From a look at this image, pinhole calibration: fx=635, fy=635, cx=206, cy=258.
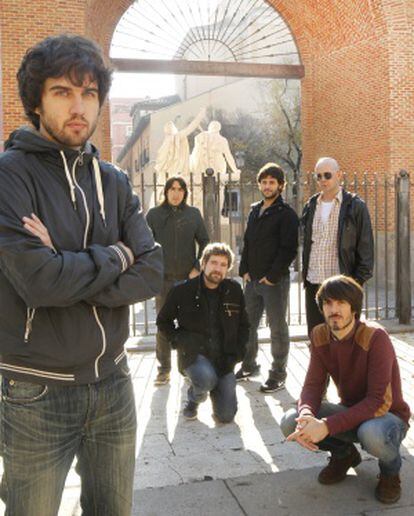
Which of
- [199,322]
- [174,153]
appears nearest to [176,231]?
[199,322]

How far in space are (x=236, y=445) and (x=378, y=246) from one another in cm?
1037

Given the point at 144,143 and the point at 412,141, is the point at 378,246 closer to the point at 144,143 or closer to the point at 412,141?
the point at 412,141

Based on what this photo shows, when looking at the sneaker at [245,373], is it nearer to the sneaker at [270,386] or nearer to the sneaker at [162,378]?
the sneaker at [270,386]

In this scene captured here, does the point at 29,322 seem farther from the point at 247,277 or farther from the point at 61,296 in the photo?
the point at 247,277

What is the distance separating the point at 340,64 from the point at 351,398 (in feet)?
43.9

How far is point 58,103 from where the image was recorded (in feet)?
6.12

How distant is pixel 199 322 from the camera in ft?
15.9

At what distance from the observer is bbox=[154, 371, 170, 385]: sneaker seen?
5898 mm

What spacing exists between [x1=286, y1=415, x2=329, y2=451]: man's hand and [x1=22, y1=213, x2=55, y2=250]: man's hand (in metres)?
1.90

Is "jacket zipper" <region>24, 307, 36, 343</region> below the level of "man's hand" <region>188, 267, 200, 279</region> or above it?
above

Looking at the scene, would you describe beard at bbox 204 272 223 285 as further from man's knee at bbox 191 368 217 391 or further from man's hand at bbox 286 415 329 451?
man's hand at bbox 286 415 329 451

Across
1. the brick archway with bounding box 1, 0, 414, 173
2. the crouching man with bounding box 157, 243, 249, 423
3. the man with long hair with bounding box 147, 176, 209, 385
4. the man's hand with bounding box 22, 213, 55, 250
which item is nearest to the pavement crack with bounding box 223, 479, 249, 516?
the crouching man with bounding box 157, 243, 249, 423

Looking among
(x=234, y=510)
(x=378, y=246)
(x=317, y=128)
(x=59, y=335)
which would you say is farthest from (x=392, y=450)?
(x=317, y=128)

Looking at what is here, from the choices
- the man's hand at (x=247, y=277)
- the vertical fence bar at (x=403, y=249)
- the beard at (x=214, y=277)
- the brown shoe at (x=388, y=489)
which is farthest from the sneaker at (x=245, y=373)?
the vertical fence bar at (x=403, y=249)
